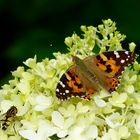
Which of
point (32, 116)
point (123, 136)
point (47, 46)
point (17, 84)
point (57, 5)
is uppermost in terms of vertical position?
point (57, 5)

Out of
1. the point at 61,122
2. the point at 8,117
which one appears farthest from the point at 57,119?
the point at 8,117

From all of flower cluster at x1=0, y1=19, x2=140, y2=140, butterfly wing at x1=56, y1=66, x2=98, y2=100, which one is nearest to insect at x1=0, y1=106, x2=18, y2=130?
flower cluster at x1=0, y1=19, x2=140, y2=140

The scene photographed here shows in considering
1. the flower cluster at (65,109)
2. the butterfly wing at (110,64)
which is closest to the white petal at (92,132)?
the flower cluster at (65,109)

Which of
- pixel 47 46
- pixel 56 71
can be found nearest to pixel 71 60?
pixel 56 71

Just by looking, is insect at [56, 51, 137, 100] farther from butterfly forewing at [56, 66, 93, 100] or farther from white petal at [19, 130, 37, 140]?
white petal at [19, 130, 37, 140]

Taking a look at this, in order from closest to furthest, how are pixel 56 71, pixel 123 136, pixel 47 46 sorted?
pixel 123 136
pixel 56 71
pixel 47 46

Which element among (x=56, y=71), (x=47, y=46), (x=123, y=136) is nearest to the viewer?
(x=123, y=136)

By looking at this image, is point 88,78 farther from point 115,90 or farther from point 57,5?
point 57,5

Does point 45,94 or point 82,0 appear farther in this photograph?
point 82,0

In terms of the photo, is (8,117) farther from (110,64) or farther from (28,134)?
(110,64)
